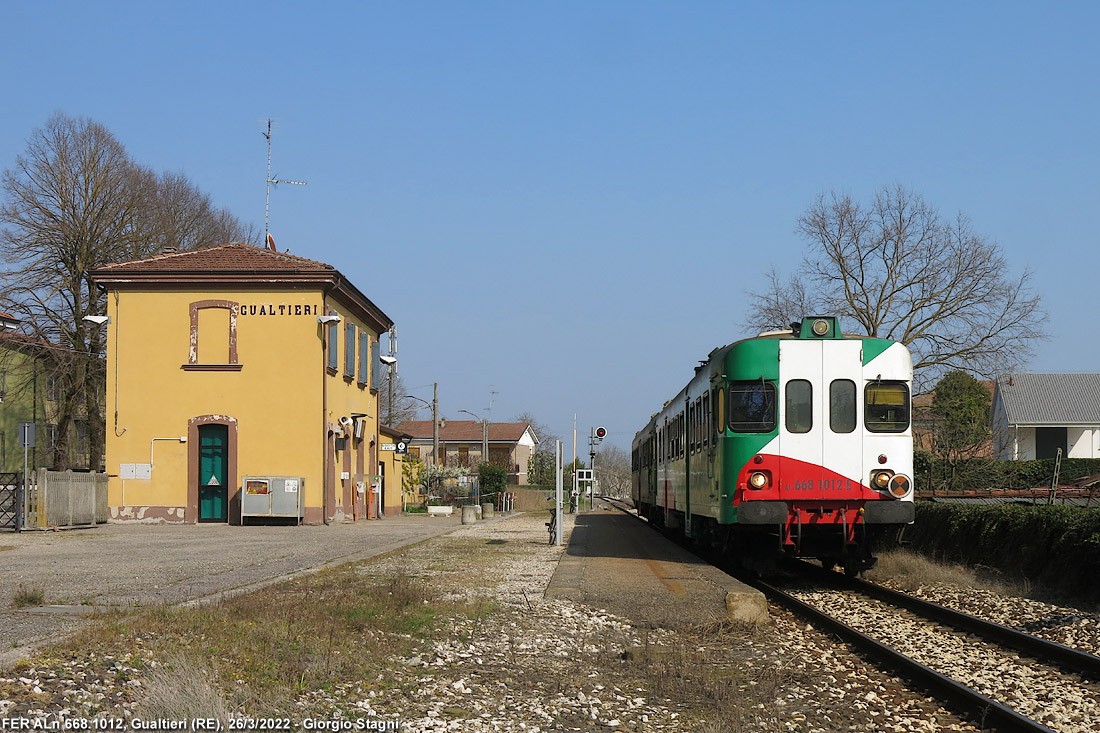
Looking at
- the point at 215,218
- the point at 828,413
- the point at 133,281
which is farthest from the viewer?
the point at 215,218

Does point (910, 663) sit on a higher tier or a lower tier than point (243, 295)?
lower

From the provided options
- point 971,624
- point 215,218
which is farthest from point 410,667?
point 215,218

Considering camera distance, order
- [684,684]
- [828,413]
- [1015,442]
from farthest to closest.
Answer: [1015,442], [828,413], [684,684]

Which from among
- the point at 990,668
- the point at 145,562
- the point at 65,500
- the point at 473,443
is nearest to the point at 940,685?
the point at 990,668

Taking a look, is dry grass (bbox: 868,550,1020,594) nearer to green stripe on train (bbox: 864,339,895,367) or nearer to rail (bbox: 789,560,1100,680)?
rail (bbox: 789,560,1100,680)

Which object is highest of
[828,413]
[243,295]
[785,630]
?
[243,295]

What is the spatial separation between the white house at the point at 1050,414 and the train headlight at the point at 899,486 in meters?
52.3

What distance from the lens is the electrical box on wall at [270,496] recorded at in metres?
29.4

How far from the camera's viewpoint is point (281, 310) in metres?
30.7

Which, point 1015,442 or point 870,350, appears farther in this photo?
point 1015,442

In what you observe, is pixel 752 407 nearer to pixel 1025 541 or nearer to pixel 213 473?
pixel 1025 541

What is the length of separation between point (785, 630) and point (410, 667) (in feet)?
13.8

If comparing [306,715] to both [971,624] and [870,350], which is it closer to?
[971,624]

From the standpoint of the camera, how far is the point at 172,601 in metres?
10.9
